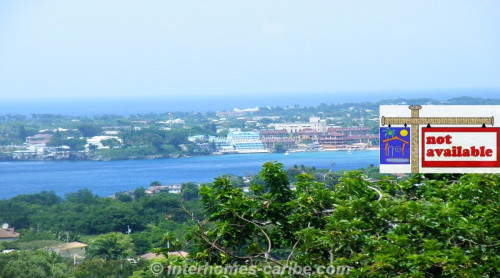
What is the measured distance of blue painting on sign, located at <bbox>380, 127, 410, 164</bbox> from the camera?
126 inches

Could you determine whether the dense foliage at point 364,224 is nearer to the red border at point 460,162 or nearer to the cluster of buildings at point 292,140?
the red border at point 460,162

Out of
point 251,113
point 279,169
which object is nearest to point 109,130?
point 251,113

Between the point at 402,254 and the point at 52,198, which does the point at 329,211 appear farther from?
the point at 52,198

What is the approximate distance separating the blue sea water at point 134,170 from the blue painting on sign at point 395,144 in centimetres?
2700

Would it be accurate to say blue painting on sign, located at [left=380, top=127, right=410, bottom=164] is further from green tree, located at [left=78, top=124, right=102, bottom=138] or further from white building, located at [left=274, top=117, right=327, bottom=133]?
green tree, located at [left=78, top=124, right=102, bottom=138]

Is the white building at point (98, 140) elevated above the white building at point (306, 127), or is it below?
below

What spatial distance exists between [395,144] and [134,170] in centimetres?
3487

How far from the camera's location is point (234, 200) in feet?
11.6

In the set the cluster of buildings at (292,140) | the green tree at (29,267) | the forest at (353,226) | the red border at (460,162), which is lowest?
the cluster of buildings at (292,140)

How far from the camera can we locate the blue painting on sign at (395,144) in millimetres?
3203

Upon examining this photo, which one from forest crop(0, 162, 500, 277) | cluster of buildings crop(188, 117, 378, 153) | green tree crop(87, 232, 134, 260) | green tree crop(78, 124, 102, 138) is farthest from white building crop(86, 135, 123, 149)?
forest crop(0, 162, 500, 277)

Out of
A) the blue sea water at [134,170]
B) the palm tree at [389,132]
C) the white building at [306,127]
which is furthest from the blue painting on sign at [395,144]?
the white building at [306,127]

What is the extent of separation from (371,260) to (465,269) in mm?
350

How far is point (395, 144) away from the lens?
10.6ft
